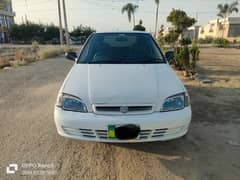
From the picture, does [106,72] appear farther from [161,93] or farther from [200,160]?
[200,160]

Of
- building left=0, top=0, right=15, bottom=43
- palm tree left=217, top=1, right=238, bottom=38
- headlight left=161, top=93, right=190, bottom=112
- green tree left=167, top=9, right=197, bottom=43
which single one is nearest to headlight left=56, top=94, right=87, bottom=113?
headlight left=161, top=93, right=190, bottom=112

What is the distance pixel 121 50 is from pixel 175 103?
5.02 feet

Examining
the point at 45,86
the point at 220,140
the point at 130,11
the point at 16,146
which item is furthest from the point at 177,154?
the point at 130,11

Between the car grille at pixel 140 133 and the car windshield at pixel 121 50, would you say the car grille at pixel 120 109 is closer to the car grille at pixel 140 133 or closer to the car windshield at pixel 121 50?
the car grille at pixel 140 133

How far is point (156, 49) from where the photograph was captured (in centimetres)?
342

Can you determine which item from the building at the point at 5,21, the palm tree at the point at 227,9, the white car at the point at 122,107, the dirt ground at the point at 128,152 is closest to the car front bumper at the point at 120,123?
the white car at the point at 122,107

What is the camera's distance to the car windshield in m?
3.12

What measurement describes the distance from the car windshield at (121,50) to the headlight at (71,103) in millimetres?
986

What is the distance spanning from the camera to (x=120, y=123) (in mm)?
2039

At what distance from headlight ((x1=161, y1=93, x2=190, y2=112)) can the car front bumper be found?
5 cm

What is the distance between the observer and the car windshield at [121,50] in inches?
123

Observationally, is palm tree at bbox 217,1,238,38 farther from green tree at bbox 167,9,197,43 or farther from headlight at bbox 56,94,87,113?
headlight at bbox 56,94,87,113

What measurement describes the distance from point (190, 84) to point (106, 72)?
12.3ft

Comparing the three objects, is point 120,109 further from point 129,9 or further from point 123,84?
point 129,9
